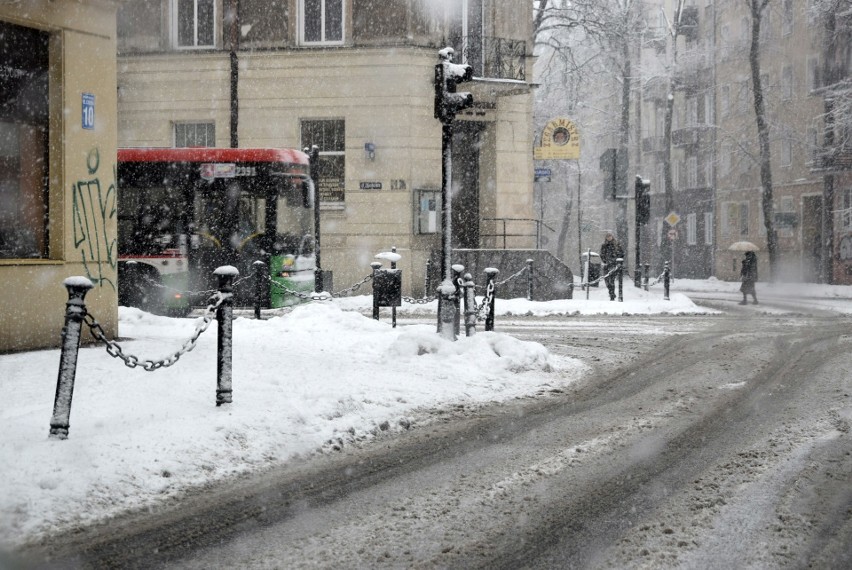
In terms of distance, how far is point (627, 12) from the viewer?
41094 mm

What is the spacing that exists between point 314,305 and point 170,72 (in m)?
13.6

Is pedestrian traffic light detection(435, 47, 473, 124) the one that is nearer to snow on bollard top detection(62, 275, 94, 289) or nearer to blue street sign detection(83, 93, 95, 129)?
blue street sign detection(83, 93, 95, 129)

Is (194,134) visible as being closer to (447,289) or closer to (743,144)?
(447,289)

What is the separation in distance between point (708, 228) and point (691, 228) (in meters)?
1.90

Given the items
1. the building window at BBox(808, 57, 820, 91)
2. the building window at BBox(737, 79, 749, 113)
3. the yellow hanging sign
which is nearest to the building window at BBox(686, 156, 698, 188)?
the building window at BBox(737, 79, 749, 113)

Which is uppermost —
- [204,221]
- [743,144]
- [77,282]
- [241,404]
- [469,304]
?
[743,144]

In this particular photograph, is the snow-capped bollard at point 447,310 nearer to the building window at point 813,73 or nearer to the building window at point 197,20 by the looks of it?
the building window at point 197,20

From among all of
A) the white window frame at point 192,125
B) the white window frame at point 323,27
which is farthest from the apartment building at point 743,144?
the white window frame at point 192,125

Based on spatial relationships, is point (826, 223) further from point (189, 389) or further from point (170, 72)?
point (189, 389)

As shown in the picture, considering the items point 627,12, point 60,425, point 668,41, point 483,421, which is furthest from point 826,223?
point 60,425

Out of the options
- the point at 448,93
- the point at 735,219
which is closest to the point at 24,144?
the point at 448,93

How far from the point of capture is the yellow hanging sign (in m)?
29.3

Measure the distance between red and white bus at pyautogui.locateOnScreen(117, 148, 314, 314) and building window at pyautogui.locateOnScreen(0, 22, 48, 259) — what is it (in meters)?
6.29

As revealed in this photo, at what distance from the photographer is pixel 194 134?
26.4 metres
